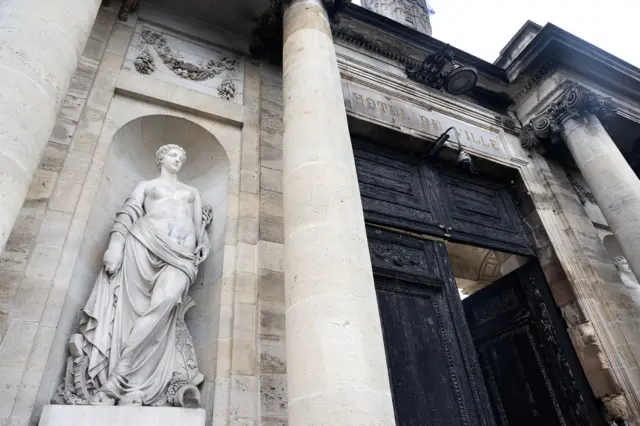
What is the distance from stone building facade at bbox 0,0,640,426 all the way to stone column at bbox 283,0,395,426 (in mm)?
14

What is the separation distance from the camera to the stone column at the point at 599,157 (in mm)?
5758

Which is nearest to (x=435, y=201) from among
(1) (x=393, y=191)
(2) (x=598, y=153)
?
(1) (x=393, y=191)

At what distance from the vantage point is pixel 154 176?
16.3ft

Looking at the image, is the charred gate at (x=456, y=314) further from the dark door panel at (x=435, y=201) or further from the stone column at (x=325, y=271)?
the stone column at (x=325, y=271)

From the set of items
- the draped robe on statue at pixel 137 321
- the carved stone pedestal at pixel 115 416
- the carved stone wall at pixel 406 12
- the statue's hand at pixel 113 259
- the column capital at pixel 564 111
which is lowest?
the carved stone pedestal at pixel 115 416

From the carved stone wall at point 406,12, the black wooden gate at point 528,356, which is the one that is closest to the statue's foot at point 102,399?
the black wooden gate at point 528,356

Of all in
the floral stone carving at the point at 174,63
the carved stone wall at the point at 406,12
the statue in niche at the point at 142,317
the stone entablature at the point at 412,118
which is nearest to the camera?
the statue in niche at the point at 142,317

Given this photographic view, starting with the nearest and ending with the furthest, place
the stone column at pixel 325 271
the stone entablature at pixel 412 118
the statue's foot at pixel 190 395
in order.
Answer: the stone column at pixel 325 271 < the statue's foot at pixel 190 395 < the stone entablature at pixel 412 118

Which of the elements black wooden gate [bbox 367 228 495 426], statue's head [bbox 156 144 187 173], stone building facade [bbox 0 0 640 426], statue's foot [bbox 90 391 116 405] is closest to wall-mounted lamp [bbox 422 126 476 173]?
stone building facade [bbox 0 0 640 426]

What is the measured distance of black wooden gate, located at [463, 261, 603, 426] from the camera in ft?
18.2

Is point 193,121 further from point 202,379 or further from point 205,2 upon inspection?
point 202,379

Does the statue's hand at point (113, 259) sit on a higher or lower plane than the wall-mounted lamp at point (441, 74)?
lower

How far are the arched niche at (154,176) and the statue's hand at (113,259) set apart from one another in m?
0.25

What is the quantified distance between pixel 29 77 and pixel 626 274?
24.9 ft
